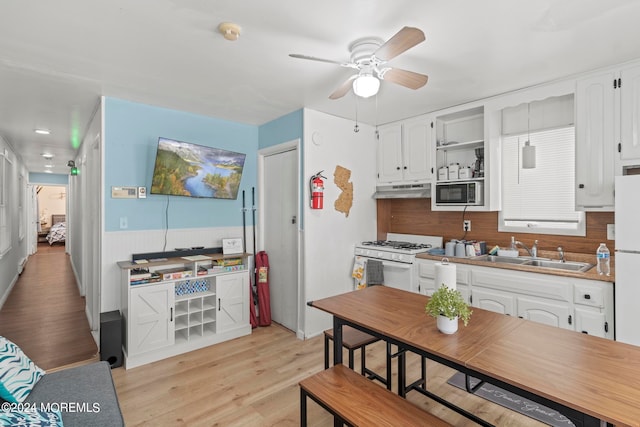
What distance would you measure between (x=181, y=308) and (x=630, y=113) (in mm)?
4403

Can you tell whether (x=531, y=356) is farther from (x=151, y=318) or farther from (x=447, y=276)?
(x=151, y=318)

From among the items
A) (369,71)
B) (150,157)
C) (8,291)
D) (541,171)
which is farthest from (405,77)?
(8,291)

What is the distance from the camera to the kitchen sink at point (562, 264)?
9.33ft

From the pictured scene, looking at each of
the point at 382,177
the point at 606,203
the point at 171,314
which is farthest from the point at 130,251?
the point at 606,203

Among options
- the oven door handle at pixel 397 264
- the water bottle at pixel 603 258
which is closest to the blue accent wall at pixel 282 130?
Result: the oven door handle at pixel 397 264

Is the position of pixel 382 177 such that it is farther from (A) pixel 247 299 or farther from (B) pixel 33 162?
(B) pixel 33 162

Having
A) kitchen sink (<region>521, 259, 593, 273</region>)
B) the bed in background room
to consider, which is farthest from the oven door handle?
the bed in background room

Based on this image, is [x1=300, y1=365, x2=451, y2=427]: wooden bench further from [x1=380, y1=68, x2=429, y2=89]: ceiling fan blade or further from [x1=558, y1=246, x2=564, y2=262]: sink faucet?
[x1=558, y1=246, x2=564, y2=262]: sink faucet

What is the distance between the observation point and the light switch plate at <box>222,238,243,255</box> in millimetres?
3764

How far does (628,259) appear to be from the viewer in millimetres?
2283

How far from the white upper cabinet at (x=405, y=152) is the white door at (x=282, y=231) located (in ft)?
4.09

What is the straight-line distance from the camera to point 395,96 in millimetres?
3254

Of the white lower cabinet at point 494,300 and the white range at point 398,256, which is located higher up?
the white range at point 398,256

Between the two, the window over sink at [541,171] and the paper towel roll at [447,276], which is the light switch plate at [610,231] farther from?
the paper towel roll at [447,276]
